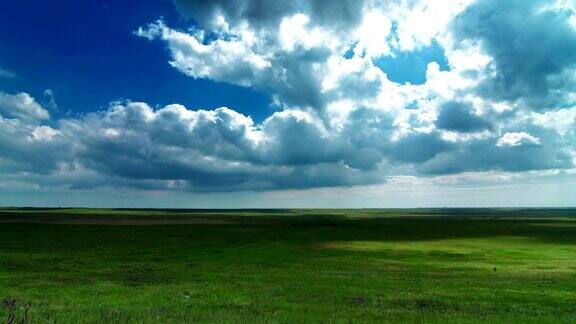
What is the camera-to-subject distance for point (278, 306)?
2047 cm

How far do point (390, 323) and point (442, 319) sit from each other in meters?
2.36

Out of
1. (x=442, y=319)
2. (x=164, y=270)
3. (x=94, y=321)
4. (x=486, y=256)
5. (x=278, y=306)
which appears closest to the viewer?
(x=94, y=321)

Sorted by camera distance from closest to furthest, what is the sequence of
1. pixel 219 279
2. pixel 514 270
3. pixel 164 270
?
pixel 219 279 < pixel 164 270 < pixel 514 270

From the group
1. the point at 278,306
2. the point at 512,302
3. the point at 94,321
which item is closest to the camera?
the point at 94,321

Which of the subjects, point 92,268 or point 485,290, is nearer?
point 485,290

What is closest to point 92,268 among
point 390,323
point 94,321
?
point 94,321

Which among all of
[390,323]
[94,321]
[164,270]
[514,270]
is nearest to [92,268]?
[164,270]

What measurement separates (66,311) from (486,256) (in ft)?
147

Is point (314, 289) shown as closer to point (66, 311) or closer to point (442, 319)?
point (442, 319)

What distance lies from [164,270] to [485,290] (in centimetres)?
2269

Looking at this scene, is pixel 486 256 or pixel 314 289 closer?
pixel 314 289

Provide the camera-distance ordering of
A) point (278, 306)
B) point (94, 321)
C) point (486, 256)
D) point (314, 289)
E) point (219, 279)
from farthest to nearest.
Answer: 1. point (486, 256)
2. point (219, 279)
3. point (314, 289)
4. point (278, 306)
5. point (94, 321)

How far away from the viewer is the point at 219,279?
3056 centimetres

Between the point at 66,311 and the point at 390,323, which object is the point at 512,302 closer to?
the point at 390,323
